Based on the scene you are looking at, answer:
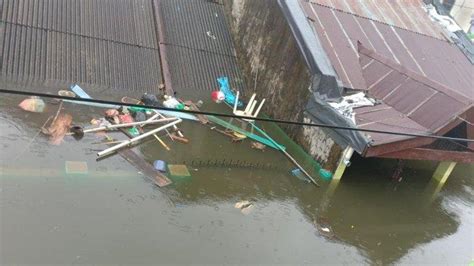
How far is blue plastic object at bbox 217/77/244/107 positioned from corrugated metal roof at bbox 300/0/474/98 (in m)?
2.85

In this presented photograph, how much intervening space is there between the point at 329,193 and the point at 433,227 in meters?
2.40

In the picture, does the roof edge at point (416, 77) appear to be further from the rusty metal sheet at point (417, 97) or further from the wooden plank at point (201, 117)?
the wooden plank at point (201, 117)

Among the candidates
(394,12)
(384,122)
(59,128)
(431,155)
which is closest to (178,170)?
(59,128)

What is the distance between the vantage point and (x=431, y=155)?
920cm

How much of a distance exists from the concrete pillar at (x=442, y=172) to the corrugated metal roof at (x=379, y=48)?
2237 millimetres

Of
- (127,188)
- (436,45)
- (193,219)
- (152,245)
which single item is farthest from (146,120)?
(436,45)

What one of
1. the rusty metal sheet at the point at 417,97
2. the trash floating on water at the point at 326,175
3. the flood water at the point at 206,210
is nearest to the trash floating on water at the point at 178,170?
the flood water at the point at 206,210

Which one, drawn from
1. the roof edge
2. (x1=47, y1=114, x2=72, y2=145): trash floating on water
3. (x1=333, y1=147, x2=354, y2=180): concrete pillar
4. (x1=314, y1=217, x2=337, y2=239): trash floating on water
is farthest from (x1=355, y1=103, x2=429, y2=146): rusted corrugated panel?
(x1=47, y1=114, x2=72, y2=145): trash floating on water

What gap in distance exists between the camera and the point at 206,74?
1223 centimetres

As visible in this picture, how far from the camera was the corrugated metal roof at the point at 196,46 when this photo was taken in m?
11.9

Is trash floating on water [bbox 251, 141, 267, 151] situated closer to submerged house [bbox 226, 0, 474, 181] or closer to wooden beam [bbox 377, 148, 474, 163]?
submerged house [bbox 226, 0, 474, 181]

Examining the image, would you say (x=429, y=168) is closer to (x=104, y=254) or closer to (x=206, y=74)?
(x=206, y=74)

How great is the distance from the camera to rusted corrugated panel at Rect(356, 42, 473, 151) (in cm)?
892

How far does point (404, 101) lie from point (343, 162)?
225cm
